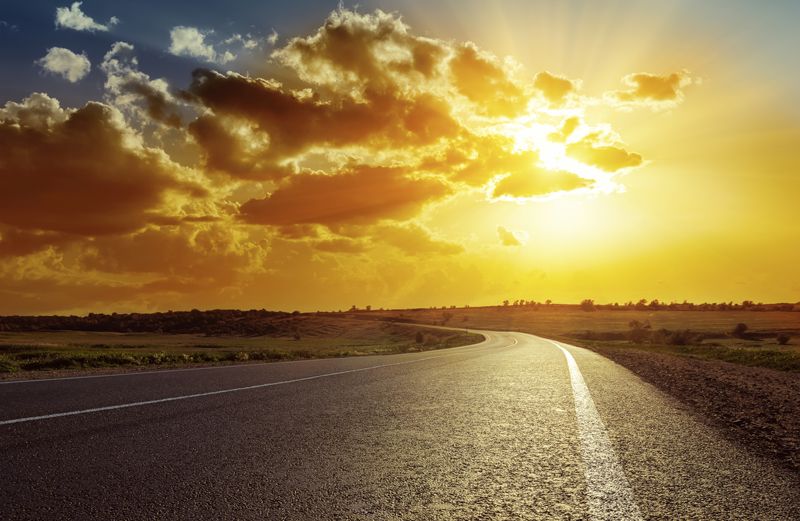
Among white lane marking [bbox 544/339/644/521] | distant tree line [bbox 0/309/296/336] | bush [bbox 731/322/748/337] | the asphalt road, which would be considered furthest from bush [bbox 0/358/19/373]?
distant tree line [bbox 0/309/296/336]

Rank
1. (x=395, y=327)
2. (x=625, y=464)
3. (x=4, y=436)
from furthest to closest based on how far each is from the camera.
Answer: (x=395, y=327) → (x=4, y=436) → (x=625, y=464)

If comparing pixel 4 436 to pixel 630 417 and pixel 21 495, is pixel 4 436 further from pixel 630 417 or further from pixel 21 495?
pixel 630 417

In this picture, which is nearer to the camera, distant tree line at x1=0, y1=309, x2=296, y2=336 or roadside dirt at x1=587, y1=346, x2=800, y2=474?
roadside dirt at x1=587, y1=346, x2=800, y2=474

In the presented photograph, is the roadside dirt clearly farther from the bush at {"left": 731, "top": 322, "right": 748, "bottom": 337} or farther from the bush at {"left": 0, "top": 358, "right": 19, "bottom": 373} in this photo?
the bush at {"left": 731, "top": 322, "right": 748, "bottom": 337}

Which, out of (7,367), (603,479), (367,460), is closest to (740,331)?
(7,367)

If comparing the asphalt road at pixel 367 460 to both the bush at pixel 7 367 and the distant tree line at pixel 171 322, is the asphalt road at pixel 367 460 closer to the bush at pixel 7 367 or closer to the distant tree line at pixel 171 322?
the bush at pixel 7 367

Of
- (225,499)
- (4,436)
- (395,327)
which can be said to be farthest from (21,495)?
(395,327)

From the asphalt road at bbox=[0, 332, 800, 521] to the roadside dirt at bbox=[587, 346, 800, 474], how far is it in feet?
1.28

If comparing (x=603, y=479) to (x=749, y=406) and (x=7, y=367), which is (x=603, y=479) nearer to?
(x=749, y=406)

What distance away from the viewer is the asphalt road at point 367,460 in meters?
3.76

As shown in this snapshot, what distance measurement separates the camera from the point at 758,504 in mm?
3918

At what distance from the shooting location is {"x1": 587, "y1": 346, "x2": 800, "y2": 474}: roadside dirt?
617cm

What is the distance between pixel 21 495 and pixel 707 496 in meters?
4.82

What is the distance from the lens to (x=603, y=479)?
4445 mm
